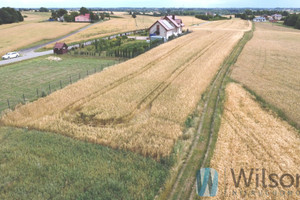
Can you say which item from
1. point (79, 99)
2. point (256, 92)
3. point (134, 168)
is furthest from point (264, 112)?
point (79, 99)

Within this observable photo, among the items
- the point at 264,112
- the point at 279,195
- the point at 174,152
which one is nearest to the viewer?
the point at 279,195

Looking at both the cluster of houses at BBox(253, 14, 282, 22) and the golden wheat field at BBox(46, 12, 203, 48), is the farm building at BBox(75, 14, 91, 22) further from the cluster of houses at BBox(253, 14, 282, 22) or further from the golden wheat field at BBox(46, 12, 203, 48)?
the cluster of houses at BBox(253, 14, 282, 22)

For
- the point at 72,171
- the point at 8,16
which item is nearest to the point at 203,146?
the point at 72,171

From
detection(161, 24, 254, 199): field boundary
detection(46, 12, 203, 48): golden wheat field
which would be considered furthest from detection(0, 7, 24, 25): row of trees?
detection(161, 24, 254, 199): field boundary

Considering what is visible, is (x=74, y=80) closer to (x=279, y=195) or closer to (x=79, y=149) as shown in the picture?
(x=79, y=149)

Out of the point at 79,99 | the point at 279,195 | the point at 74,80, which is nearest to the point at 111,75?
the point at 74,80

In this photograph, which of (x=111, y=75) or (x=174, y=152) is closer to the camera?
(x=174, y=152)

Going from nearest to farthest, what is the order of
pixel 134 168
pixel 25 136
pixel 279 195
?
pixel 279 195, pixel 134 168, pixel 25 136
